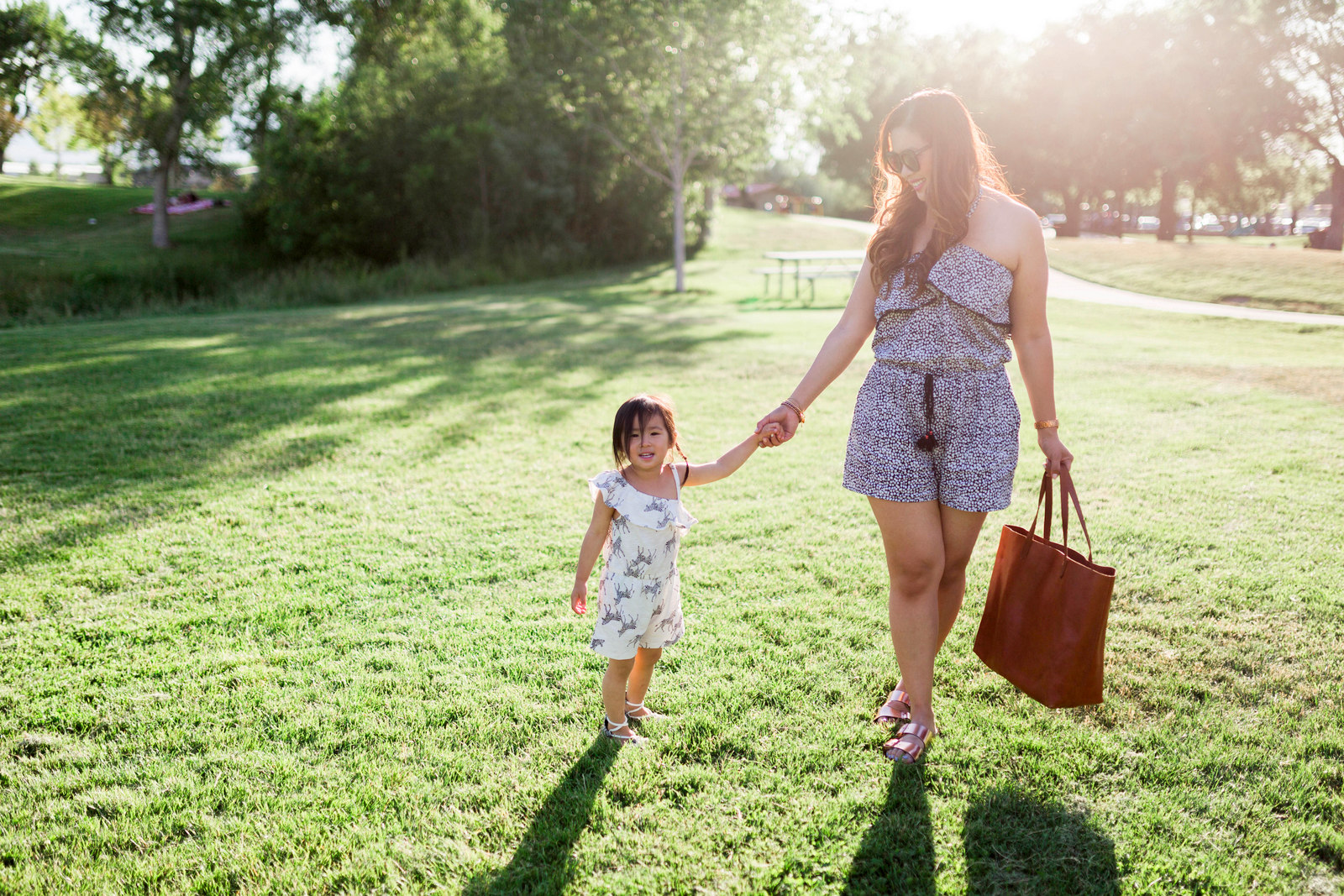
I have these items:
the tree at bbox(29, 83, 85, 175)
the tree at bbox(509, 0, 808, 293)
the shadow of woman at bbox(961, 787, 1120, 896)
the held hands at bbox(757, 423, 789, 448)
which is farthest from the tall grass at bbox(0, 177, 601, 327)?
the shadow of woman at bbox(961, 787, 1120, 896)

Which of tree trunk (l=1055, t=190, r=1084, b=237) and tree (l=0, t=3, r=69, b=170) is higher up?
tree (l=0, t=3, r=69, b=170)

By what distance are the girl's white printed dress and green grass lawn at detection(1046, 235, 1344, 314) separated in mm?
12509

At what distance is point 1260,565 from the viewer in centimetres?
422

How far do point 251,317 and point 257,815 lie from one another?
1285cm

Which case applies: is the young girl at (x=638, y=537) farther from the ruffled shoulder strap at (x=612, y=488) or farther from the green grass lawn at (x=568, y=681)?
the green grass lawn at (x=568, y=681)

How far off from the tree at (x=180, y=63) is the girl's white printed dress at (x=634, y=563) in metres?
26.7

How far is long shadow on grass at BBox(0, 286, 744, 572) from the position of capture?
17.4 ft

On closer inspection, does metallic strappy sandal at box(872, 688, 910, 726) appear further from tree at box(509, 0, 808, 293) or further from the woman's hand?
tree at box(509, 0, 808, 293)

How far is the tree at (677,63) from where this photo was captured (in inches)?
689

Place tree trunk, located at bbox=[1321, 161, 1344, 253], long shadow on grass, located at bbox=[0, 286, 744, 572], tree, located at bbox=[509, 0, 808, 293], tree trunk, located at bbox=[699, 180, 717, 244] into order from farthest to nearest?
1. tree trunk, located at bbox=[699, 180, 717, 244]
2. tree trunk, located at bbox=[1321, 161, 1344, 253]
3. tree, located at bbox=[509, 0, 808, 293]
4. long shadow on grass, located at bbox=[0, 286, 744, 572]

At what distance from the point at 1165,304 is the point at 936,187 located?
16.8 m

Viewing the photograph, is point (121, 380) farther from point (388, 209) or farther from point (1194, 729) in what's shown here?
point (388, 209)

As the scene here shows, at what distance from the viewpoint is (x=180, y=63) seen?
77.0 ft

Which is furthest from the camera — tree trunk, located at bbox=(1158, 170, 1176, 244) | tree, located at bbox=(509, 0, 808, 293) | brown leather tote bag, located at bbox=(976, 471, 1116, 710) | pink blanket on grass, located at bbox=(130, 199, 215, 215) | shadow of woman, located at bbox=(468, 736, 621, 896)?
tree trunk, located at bbox=(1158, 170, 1176, 244)
